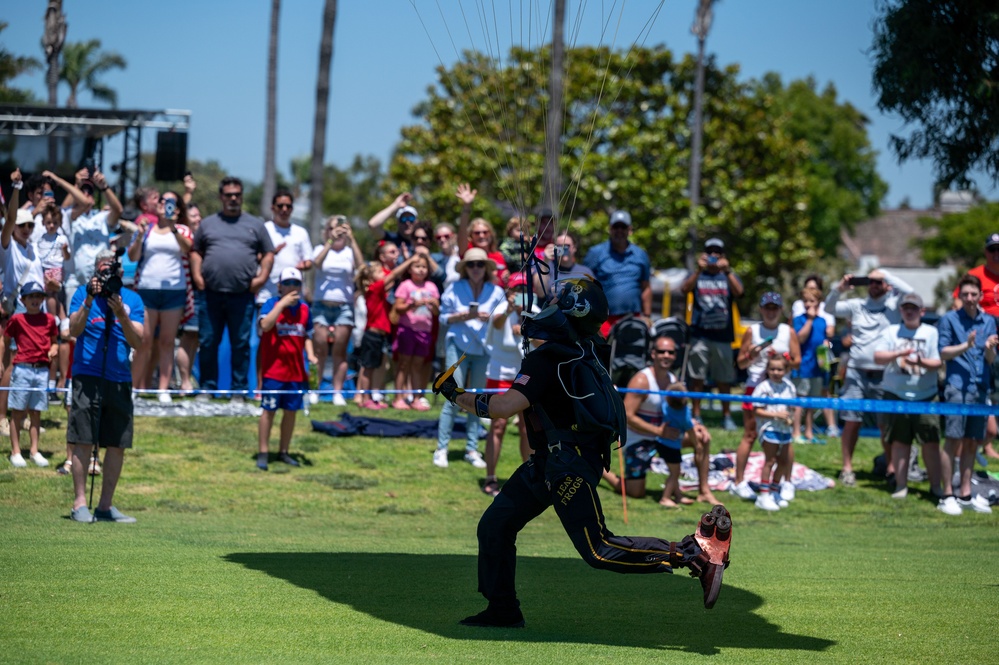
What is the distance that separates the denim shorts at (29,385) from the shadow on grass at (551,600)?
4.00m

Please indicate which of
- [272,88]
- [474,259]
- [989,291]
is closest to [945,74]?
[989,291]

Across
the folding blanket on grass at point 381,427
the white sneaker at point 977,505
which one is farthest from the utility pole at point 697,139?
the white sneaker at point 977,505

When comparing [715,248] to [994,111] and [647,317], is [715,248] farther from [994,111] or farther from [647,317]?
[994,111]

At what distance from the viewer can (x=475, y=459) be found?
1309 centimetres

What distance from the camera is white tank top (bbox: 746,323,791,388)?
43.8 ft

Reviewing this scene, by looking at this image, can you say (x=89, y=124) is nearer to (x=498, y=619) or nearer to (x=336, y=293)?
(x=336, y=293)

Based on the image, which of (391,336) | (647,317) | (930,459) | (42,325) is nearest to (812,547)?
(930,459)

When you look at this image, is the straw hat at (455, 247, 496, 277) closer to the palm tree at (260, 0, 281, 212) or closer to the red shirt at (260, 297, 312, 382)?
the red shirt at (260, 297, 312, 382)

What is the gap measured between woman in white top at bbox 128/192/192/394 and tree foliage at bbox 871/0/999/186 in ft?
30.1

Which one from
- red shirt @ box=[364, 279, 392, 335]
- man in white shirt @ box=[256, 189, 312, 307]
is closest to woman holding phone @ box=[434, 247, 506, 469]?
red shirt @ box=[364, 279, 392, 335]

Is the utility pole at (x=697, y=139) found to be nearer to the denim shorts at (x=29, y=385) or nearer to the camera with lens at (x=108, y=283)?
the denim shorts at (x=29, y=385)

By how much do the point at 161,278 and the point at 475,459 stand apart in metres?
4.21

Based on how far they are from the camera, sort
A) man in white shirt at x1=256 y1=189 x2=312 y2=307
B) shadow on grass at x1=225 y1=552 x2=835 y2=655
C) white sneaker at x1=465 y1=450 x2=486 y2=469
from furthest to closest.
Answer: man in white shirt at x1=256 y1=189 x2=312 y2=307
white sneaker at x1=465 y1=450 x2=486 y2=469
shadow on grass at x1=225 y1=552 x2=835 y2=655

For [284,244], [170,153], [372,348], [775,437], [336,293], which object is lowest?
[775,437]
